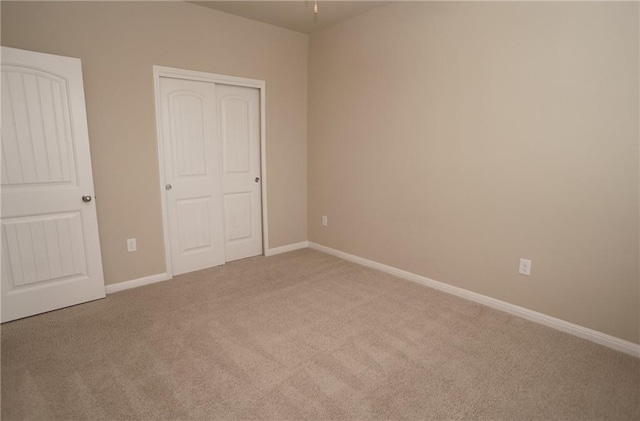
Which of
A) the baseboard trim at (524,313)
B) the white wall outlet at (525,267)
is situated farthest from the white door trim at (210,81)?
the white wall outlet at (525,267)

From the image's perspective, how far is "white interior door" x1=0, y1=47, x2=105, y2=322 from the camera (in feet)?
8.05

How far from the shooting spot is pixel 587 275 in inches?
92.0

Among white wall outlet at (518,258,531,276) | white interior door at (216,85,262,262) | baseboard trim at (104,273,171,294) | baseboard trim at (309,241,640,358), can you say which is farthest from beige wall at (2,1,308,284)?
white wall outlet at (518,258,531,276)

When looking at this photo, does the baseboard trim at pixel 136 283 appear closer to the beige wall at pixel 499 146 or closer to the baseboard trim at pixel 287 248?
the baseboard trim at pixel 287 248

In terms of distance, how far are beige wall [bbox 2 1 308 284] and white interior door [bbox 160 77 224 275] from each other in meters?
0.15

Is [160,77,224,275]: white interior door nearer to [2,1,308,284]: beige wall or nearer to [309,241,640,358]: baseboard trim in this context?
[2,1,308,284]: beige wall

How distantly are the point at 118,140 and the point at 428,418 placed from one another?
10.1 feet

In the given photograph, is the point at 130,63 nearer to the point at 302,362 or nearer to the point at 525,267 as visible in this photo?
the point at 302,362

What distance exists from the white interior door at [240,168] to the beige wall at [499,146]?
3.19 feet

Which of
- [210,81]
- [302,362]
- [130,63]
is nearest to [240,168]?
[210,81]

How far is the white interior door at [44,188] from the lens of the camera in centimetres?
245

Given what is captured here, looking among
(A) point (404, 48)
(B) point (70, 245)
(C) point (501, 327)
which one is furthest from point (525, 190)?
(B) point (70, 245)

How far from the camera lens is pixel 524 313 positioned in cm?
265

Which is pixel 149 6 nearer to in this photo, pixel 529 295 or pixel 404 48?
pixel 404 48
